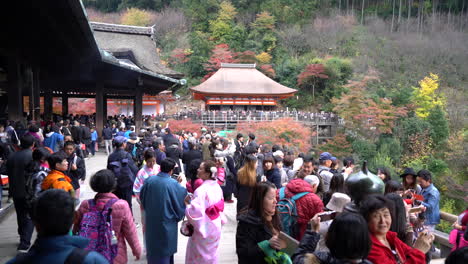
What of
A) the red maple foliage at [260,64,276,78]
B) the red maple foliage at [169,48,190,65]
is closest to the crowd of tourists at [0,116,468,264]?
the red maple foliage at [260,64,276,78]

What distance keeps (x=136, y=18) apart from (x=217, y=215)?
4664 centimetres

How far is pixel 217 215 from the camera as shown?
312 centimetres

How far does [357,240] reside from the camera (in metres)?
1.65

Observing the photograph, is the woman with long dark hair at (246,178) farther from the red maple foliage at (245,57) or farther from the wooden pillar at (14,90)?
the red maple foliage at (245,57)

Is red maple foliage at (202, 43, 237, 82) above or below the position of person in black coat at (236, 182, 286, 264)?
above

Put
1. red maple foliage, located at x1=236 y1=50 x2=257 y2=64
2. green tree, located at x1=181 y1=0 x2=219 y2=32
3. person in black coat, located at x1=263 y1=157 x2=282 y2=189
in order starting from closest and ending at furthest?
person in black coat, located at x1=263 y1=157 x2=282 y2=189 → red maple foliage, located at x1=236 y1=50 x2=257 y2=64 → green tree, located at x1=181 y1=0 x2=219 y2=32

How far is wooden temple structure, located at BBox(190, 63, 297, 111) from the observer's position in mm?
30562

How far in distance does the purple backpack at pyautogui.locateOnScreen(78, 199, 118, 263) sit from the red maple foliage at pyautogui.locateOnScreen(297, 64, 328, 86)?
3330 centimetres

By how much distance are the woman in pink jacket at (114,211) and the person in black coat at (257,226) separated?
94 centimetres

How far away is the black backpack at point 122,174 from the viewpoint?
14.4 ft

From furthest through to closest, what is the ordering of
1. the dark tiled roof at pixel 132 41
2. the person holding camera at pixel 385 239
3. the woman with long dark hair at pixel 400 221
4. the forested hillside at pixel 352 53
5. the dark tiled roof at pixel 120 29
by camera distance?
the dark tiled roof at pixel 120 29 → the dark tiled roof at pixel 132 41 → the forested hillside at pixel 352 53 → the woman with long dark hair at pixel 400 221 → the person holding camera at pixel 385 239

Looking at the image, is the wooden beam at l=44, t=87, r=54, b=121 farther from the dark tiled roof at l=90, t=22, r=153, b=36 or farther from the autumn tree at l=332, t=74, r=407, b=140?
the autumn tree at l=332, t=74, r=407, b=140

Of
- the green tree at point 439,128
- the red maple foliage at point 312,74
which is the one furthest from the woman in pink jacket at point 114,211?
the red maple foliage at point 312,74

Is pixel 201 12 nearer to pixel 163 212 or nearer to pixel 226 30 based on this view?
pixel 226 30
